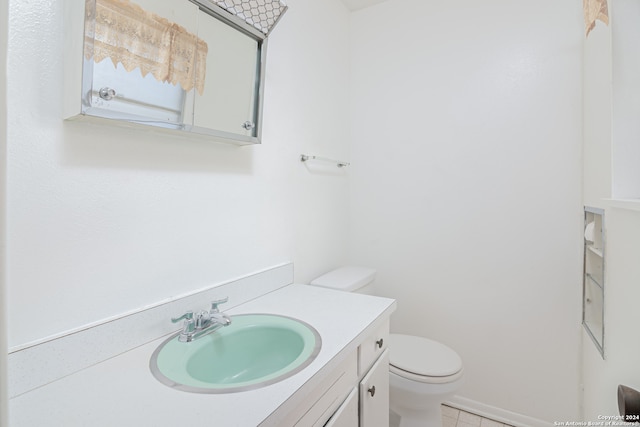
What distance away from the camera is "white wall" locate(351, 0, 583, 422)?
170 cm

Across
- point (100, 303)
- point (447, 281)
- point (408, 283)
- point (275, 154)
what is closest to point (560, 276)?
point (447, 281)

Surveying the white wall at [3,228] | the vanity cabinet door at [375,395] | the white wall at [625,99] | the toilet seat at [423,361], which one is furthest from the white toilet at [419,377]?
the white wall at [3,228]

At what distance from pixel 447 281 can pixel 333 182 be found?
967 millimetres

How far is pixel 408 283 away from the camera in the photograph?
6.91 feet

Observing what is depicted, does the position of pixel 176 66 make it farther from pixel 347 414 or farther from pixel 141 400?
pixel 347 414

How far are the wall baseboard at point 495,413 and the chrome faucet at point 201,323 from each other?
65.4 inches

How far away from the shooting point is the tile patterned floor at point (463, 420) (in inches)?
71.8

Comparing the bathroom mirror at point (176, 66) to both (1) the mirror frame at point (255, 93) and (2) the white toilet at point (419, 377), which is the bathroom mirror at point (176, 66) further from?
(2) the white toilet at point (419, 377)

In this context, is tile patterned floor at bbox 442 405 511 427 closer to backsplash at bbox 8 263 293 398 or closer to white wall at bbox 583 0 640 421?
white wall at bbox 583 0 640 421

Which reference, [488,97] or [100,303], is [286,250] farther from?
[488,97]

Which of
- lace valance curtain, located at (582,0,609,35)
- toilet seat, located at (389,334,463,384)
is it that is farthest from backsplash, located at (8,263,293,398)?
lace valance curtain, located at (582,0,609,35)

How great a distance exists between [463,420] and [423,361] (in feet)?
2.11

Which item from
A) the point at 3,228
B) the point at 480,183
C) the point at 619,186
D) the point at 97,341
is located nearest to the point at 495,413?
the point at 480,183

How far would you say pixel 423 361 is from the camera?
1589mm
